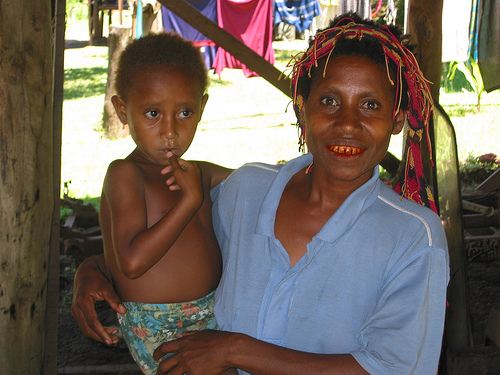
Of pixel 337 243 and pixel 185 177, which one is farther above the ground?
pixel 185 177

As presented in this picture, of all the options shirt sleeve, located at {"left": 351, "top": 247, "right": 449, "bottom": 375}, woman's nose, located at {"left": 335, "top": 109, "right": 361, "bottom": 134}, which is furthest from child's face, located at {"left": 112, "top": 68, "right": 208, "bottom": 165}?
shirt sleeve, located at {"left": 351, "top": 247, "right": 449, "bottom": 375}

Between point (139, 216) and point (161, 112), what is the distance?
15.8 inches

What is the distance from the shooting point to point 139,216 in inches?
69.9

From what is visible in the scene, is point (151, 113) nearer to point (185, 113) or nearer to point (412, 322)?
point (185, 113)

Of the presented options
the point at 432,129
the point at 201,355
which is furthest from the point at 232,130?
the point at 201,355

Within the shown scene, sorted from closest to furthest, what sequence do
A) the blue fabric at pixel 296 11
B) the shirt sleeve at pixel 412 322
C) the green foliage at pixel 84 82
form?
1. the shirt sleeve at pixel 412 322
2. the green foliage at pixel 84 82
3. the blue fabric at pixel 296 11

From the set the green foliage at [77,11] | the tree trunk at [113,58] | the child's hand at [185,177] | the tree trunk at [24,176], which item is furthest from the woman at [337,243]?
the green foliage at [77,11]

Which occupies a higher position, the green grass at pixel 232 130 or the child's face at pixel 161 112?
the child's face at pixel 161 112

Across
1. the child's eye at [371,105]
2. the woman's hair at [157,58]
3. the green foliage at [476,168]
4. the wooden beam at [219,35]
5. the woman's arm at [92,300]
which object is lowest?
the green foliage at [476,168]

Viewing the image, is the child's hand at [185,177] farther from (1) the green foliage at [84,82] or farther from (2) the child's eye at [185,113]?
(1) the green foliage at [84,82]

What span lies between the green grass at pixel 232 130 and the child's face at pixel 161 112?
4782mm

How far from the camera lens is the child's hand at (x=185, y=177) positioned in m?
1.75

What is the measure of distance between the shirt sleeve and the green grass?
5626 mm

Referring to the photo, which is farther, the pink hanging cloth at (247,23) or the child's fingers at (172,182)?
the pink hanging cloth at (247,23)
